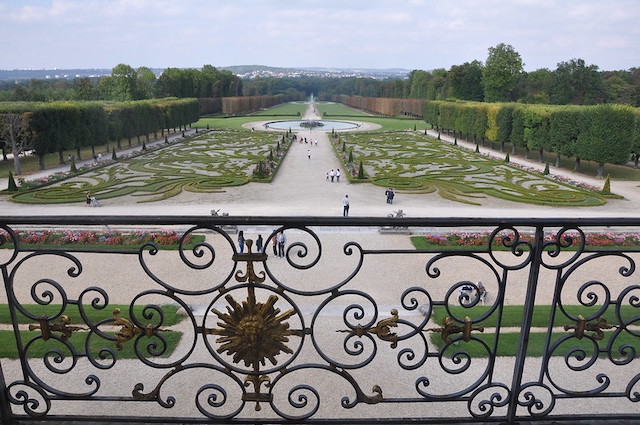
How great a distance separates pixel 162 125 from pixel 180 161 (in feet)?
70.3

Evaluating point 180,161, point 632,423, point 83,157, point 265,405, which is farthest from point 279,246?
point 83,157

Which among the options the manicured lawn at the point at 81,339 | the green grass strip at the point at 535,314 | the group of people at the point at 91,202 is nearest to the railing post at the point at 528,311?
the manicured lawn at the point at 81,339

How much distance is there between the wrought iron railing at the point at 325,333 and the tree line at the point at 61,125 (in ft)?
80.6

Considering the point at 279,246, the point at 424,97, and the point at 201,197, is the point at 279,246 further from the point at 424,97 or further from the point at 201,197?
the point at 424,97

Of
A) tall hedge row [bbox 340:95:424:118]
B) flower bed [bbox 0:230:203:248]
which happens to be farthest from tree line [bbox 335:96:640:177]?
tall hedge row [bbox 340:95:424:118]

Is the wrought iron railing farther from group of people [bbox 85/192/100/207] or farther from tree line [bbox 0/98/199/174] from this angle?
tree line [bbox 0/98/199/174]

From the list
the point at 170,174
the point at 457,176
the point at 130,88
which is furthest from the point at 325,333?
the point at 130,88

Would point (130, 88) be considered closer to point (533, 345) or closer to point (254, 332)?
point (533, 345)

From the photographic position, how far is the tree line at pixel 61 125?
36188 mm

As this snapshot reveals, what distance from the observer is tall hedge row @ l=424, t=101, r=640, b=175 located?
35.4 meters

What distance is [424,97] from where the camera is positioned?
102375mm

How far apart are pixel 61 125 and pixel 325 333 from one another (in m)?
38.1

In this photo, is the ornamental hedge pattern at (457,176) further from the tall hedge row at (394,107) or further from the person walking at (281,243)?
the tall hedge row at (394,107)

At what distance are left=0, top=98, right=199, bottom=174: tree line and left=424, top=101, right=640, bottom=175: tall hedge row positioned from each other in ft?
136
